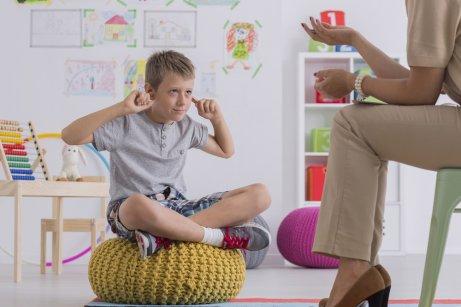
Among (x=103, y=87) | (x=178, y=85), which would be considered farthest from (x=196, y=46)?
(x=178, y=85)

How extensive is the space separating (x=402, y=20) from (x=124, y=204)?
352cm

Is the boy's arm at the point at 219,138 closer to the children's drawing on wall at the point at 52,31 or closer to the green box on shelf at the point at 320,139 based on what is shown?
the children's drawing on wall at the point at 52,31

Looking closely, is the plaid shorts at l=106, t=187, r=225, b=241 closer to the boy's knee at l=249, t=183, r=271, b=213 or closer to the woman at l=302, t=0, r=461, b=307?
the boy's knee at l=249, t=183, r=271, b=213

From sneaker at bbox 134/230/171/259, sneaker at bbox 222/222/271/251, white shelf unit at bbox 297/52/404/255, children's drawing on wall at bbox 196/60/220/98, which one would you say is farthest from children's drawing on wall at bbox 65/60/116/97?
sneaker at bbox 134/230/171/259

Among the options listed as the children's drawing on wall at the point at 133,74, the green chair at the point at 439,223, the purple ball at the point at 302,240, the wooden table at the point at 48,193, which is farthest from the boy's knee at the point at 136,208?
the children's drawing on wall at the point at 133,74

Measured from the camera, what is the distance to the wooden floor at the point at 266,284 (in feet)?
8.57

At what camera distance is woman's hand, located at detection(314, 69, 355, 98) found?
1867 millimetres

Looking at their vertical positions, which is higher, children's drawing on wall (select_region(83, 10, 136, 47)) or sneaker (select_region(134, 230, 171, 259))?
children's drawing on wall (select_region(83, 10, 136, 47))

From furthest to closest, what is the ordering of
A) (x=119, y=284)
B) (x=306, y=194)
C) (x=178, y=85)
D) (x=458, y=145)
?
(x=306, y=194), (x=178, y=85), (x=119, y=284), (x=458, y=145)

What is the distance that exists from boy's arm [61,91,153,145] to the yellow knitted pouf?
1.18 ft

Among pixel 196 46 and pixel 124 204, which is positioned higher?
pixel 196 46

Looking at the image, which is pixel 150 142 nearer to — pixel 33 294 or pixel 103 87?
pixel 33 294

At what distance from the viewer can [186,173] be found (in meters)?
4.66

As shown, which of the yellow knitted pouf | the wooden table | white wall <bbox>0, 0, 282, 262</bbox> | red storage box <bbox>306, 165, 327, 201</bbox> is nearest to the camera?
the yellow knitted pouf
